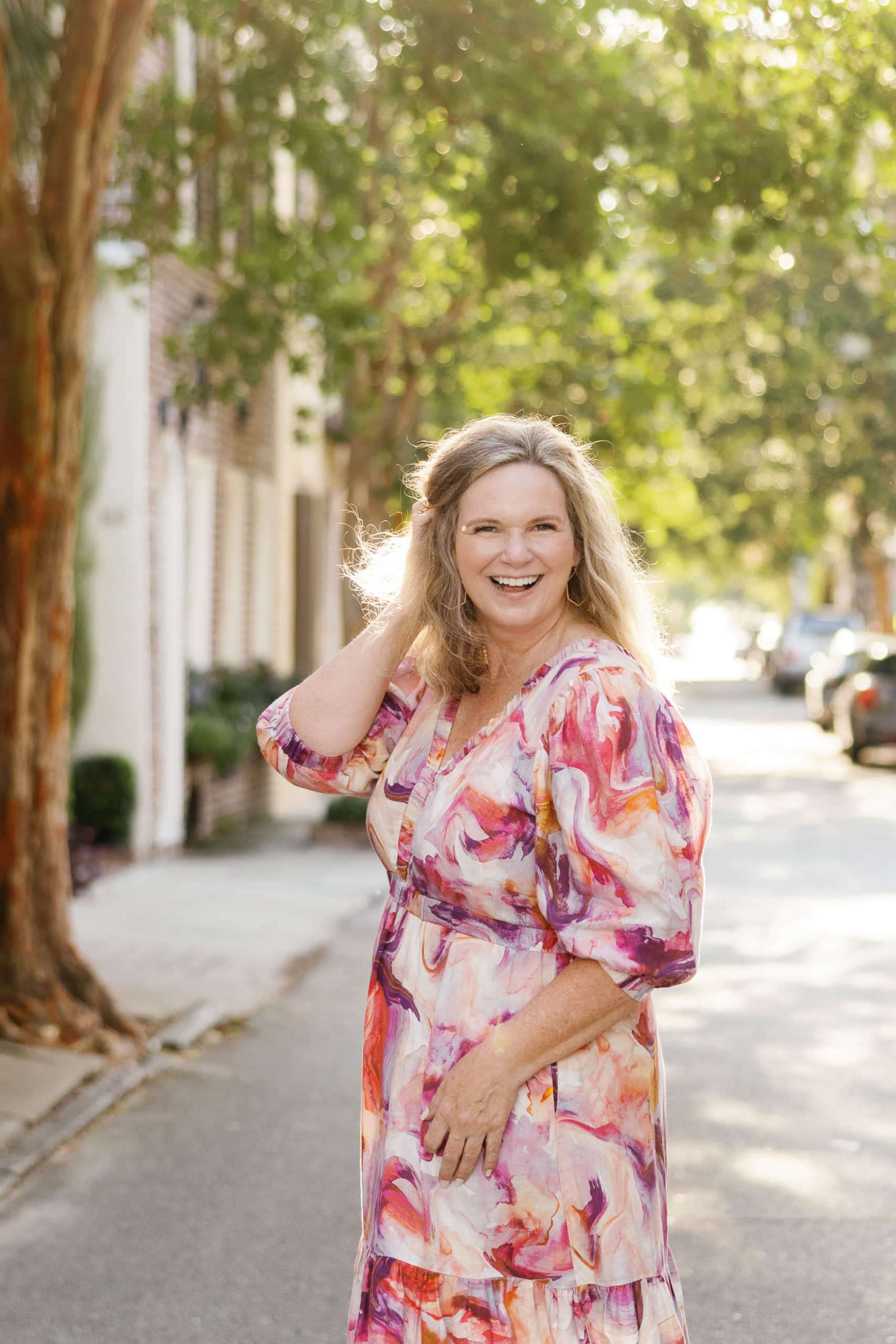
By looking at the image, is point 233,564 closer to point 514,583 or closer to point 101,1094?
point 101,1094

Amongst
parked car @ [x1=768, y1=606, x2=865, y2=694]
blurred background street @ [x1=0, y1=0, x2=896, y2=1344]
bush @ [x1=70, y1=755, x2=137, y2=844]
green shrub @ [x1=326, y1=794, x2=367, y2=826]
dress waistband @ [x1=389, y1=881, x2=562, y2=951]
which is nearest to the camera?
dress waistband @ [x1=389, y1=881, x2=562, y2=951]

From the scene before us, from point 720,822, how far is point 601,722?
1398 cm

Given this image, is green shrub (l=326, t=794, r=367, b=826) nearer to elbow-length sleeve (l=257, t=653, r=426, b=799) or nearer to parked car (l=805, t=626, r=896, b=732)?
elbow-length sleeve (l=257, t=653, r=426, b=799)

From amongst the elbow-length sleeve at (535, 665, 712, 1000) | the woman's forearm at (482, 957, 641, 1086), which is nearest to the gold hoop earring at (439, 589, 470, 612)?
the elbow-length sleeve at (535, 665, 712, 1000)

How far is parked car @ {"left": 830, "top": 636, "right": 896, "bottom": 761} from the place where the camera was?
873 inches

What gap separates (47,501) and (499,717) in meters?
4.40

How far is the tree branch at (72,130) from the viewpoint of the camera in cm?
680

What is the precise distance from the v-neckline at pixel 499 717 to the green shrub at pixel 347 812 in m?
11.3

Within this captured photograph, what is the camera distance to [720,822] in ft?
53.4

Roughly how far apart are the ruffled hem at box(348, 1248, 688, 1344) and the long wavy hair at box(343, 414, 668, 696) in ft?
3.03

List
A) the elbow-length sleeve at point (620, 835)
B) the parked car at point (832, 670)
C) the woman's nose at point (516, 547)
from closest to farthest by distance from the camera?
the elbow-length sleeve at point (620, 835), the woman's nose at point (516, 547), the parked car at point (832, 670)

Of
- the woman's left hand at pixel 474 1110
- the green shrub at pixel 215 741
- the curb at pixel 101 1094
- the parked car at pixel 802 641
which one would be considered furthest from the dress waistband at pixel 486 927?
the parked car at pixel 802 641

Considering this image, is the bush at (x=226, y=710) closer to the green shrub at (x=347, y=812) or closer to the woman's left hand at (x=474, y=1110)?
the green shrub at (x=347, y=812)

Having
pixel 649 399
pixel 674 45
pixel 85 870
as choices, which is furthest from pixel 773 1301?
pixel 649 399
